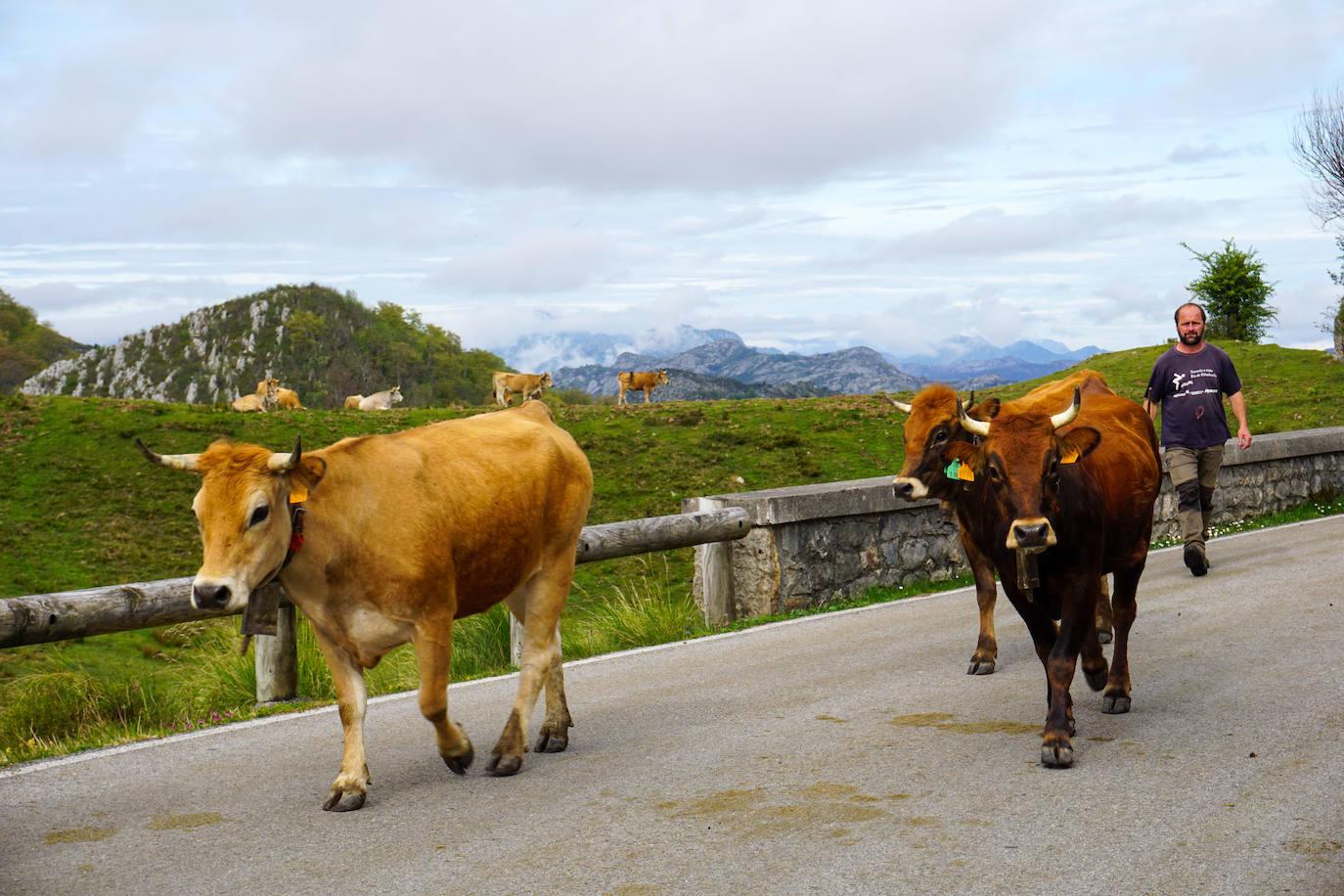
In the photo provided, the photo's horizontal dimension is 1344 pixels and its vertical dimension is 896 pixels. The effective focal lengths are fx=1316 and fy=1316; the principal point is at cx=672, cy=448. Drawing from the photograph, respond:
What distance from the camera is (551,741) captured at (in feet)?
23.2

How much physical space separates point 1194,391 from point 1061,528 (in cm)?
592

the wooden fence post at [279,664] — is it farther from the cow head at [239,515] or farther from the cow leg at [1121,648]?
the cow leg at [1121,648]

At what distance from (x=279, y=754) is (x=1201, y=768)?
4.73 meters

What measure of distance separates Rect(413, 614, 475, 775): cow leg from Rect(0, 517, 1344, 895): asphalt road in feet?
0.87

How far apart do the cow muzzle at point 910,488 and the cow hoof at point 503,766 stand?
3.47m

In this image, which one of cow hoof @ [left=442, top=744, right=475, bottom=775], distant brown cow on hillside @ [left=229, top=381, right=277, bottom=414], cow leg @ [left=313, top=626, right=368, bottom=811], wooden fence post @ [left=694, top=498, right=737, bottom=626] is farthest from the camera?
distant brown cow on hillside @ [left=229, top=381, right=277, bottom=414]

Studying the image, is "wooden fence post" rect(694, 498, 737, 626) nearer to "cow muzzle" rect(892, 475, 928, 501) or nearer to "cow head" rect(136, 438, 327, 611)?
"cow muzzle" rect(892, 475, 928, 501)

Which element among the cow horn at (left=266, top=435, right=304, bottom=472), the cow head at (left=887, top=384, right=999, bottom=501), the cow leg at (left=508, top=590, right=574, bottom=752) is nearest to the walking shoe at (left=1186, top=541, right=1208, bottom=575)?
the cow head at (left=887, top=384, right=999, bottom=501)

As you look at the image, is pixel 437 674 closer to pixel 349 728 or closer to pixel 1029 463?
pixel 349 728

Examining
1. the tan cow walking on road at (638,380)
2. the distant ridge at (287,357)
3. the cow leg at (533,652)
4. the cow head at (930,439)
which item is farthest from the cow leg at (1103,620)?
the distant ridge at (287,357)

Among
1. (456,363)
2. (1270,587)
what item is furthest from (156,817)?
(456,363)

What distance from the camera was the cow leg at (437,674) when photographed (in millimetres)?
6062

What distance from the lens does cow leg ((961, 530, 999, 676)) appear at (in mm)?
8594

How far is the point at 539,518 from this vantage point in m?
6.93
